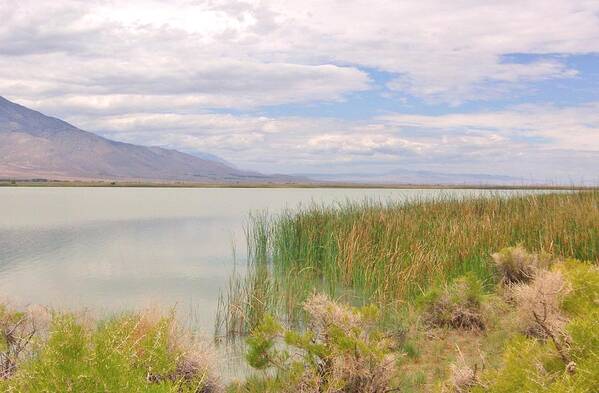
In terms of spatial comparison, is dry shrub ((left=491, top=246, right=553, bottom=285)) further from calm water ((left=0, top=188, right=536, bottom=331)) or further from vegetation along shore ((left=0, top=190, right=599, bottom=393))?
calm water ((left=0, top=188, right=536, bottom=331))

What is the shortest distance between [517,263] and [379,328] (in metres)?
3.94

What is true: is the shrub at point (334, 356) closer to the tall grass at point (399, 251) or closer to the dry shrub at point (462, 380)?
the dry shrub at point (462, 380)

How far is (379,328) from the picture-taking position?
8312 mm

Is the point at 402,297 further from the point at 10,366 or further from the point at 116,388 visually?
the point at 116,388

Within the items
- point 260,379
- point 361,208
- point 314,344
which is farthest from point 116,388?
point 361,208

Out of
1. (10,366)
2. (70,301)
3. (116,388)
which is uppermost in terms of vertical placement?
(116,388)

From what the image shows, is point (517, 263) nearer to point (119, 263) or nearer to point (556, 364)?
point (556, 364)

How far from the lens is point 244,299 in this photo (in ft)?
33.9

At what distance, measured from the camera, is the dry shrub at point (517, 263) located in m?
10.5

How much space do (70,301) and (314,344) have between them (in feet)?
32.7

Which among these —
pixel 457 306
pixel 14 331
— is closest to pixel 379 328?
pixel 457 306

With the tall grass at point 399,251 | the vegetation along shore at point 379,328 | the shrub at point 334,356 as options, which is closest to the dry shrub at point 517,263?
the vegetation along shore at point 379,328

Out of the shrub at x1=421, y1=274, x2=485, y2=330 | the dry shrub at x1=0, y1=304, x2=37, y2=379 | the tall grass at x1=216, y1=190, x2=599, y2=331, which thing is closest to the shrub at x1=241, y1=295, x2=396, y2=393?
the dry shrub at x1=0, y1=304, x2=37, y2=379

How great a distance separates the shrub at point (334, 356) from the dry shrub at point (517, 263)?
5.86 m
